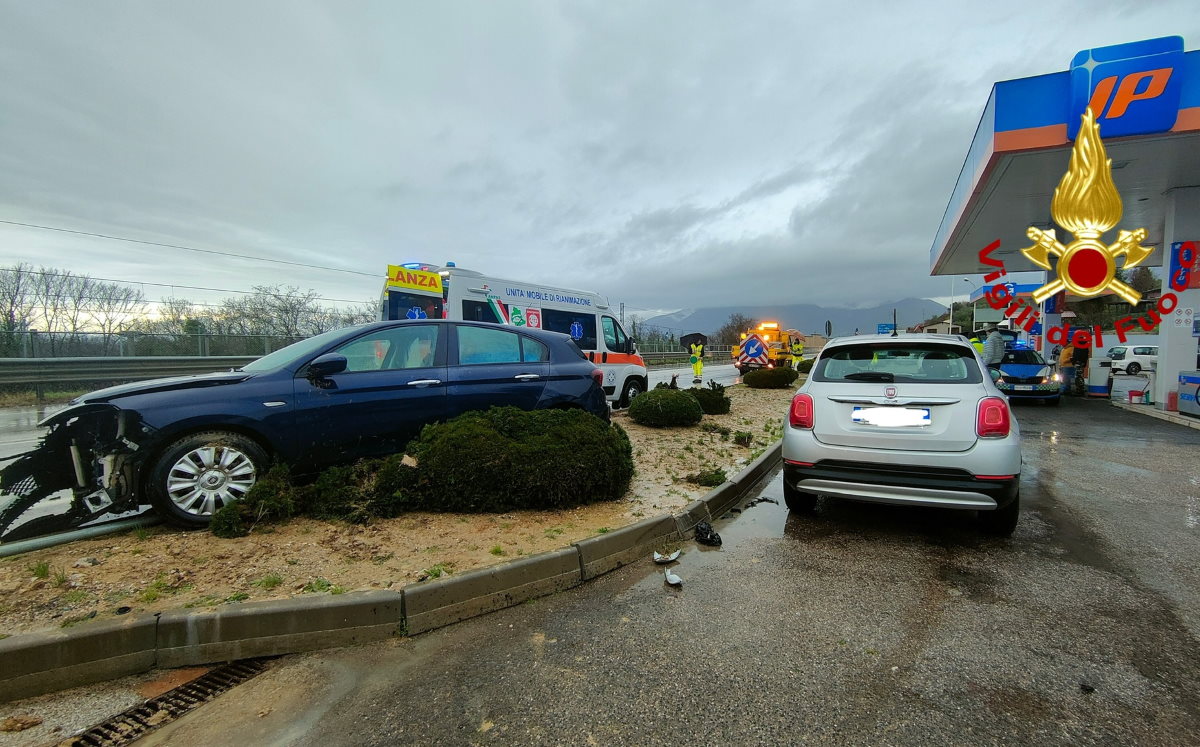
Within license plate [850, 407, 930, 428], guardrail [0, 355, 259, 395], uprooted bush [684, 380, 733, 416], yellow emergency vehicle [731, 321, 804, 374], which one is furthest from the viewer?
yellow emergency vehicle [731, 321, 804, 374]

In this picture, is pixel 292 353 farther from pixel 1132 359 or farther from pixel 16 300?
pixel 1132 359

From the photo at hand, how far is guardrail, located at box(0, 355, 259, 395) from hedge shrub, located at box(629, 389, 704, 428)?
10.0 m

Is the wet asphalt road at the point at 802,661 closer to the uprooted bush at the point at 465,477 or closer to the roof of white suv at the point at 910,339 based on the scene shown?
the uprooted bush at the point at 465,477

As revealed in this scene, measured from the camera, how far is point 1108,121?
9.98 m

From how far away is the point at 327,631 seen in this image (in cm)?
267

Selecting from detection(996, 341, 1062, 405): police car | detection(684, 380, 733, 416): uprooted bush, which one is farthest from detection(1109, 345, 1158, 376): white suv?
detection(684, 380, 733, 416): uprooted bush

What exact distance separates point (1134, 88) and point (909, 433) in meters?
11.1

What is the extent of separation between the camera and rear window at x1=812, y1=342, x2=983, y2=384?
423 cm

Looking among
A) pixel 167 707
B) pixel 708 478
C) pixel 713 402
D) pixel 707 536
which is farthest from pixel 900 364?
pixel 713 402

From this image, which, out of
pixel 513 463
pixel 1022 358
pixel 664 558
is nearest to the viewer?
pixel 664 558

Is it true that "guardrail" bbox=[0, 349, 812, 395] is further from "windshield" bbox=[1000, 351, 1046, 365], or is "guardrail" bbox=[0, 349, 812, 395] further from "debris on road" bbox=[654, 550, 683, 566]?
"windshield" bbox=[1000, 351, 1046, 365]

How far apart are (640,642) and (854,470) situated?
237 cm

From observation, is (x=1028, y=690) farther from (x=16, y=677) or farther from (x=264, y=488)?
(x=264, y=488)

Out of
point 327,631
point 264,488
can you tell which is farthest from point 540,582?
point 264,488
